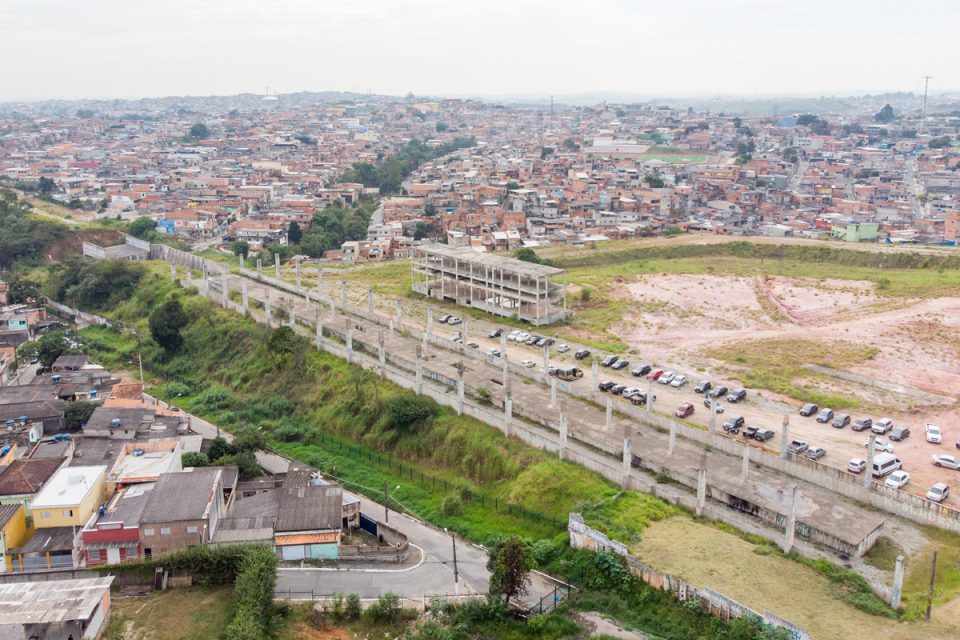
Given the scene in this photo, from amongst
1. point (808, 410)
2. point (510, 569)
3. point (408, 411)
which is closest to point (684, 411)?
point (808, 410)

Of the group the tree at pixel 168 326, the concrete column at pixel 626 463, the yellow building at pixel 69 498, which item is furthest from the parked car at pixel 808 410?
the tree at pixel 168 326

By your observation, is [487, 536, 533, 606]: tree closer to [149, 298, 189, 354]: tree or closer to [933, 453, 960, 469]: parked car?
[933, 453, 960, 469]: parked car

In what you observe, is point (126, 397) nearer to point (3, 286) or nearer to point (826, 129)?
point (3, 286)

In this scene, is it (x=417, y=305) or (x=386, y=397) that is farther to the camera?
(x=417, y=305)

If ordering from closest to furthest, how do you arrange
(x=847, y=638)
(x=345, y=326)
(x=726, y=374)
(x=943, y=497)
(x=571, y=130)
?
(x=847, y=638) < (x=943, y=497) < (x=726, y=374) < (x=345, y=326) < (x=571, y=130)

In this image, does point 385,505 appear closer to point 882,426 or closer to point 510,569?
point 510,569

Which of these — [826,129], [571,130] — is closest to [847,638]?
[826,129]

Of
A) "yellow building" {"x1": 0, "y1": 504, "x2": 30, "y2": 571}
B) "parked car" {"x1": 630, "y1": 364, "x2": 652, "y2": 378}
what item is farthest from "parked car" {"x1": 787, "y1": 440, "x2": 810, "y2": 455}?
"yellow building" {"x1": 0, "y1": 504, "x2": 30, "y2": 571}
